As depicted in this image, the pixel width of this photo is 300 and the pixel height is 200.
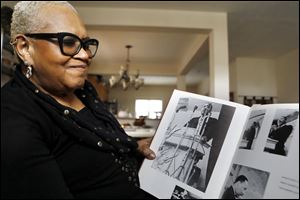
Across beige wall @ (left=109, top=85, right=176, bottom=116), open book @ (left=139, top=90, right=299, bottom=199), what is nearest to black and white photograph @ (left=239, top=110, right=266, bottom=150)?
open book @ (left=139, top=90, right=299, bottom=199)

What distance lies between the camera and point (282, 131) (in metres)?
0.49

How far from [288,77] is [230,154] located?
4.66m

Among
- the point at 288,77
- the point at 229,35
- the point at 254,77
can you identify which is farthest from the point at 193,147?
the point at 254,77

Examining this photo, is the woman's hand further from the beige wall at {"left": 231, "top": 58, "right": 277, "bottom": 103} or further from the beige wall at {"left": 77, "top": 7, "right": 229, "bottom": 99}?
the beige wall at {"left": 231, "top": 58, "right": 277, "bottom": 103}

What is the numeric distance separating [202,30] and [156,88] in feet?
20.3

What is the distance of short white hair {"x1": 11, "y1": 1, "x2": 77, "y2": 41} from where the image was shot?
0.56 meters

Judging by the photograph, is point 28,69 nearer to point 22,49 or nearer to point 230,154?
point 22,49

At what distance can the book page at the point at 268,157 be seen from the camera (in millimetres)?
443

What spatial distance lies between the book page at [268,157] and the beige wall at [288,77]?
169 inches

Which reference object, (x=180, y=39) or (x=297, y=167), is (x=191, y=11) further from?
(x=297, y=167)

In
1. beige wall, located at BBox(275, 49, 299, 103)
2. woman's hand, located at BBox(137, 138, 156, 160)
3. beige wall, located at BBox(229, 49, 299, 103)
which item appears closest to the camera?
woman's hand, located at BBox(137, 138, 156, 160)

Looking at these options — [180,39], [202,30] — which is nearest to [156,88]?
[180,39]

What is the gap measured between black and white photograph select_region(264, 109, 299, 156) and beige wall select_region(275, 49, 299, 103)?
4.31 m

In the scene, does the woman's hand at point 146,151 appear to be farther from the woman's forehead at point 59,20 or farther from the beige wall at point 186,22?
the beige wall at point 186,22
